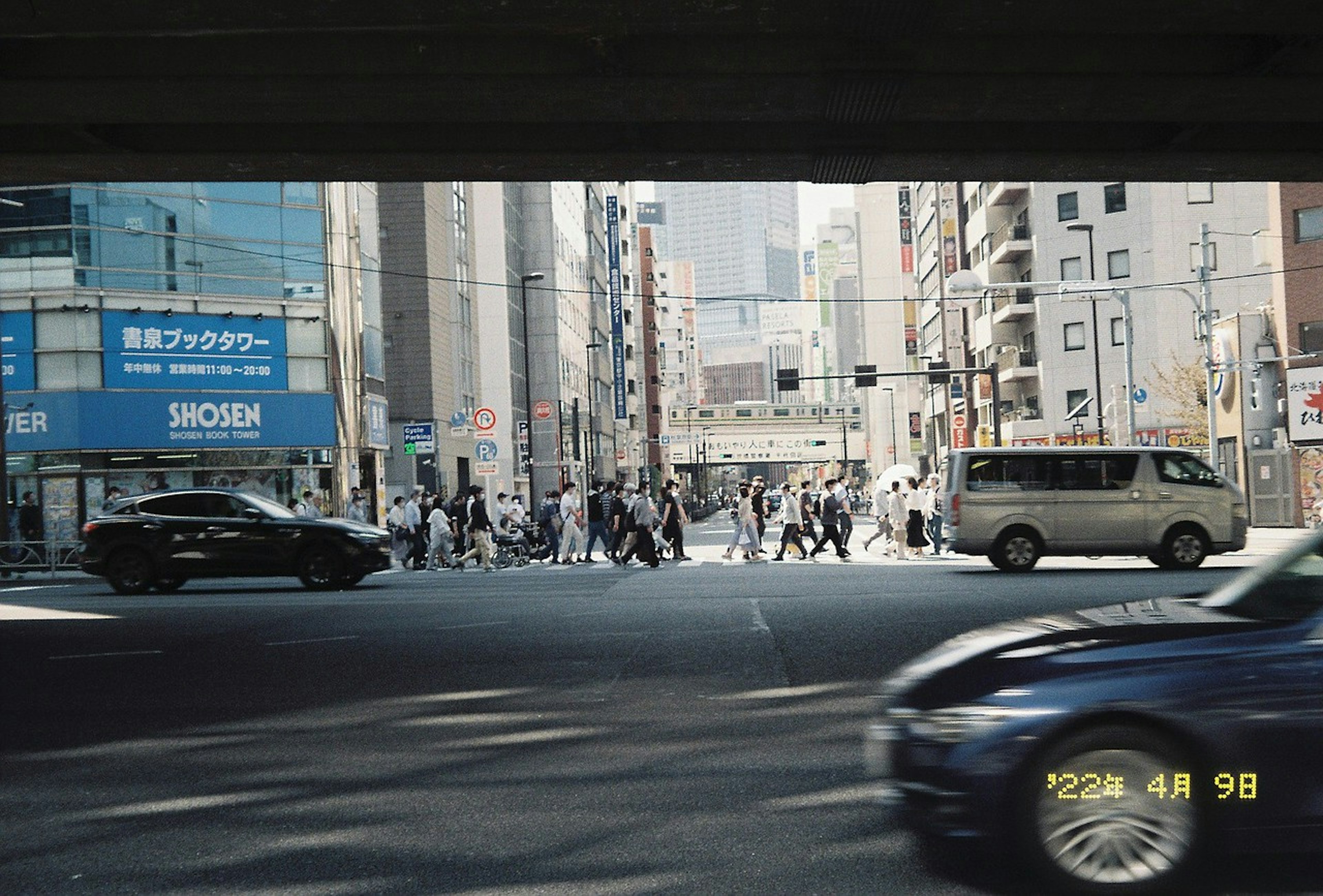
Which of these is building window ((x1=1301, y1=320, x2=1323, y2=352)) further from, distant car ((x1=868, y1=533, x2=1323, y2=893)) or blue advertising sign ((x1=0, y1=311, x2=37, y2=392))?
distant car ((x1=868, y1=533, x2=1323, y2=893))

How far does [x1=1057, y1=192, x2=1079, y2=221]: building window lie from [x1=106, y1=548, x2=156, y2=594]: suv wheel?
53033 millimetres

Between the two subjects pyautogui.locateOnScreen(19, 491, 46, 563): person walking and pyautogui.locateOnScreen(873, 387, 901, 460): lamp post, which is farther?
pyautogui.locateOnScreen(873, 387, 901, 460): lamp post

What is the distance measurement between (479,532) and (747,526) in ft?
18.3

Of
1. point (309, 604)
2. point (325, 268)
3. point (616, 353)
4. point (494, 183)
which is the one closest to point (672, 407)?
point (616, 353)

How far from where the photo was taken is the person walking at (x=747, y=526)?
30.6 metres

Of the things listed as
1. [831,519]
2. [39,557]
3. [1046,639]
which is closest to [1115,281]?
[831,519]

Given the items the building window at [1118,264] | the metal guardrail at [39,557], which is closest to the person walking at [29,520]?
the metal guardrail at [39,557]

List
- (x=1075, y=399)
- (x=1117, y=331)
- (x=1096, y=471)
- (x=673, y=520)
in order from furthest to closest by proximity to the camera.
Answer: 1. (x=1075, y=399)
2. (x=1117, y=331)
3. (x=673, y=520)
4. (x=1096, y=471)

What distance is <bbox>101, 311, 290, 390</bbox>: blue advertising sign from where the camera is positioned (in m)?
37.5

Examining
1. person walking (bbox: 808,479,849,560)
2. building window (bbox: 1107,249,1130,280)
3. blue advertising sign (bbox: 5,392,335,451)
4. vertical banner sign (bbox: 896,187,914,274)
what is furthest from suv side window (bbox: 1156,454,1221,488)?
vertical banner sign (bbox: 896,187,914,274)

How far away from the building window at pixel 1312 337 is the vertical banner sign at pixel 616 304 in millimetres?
52305

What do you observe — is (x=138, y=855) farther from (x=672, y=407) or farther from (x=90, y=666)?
(x=672, y=407)

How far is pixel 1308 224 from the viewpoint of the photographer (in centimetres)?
4628
